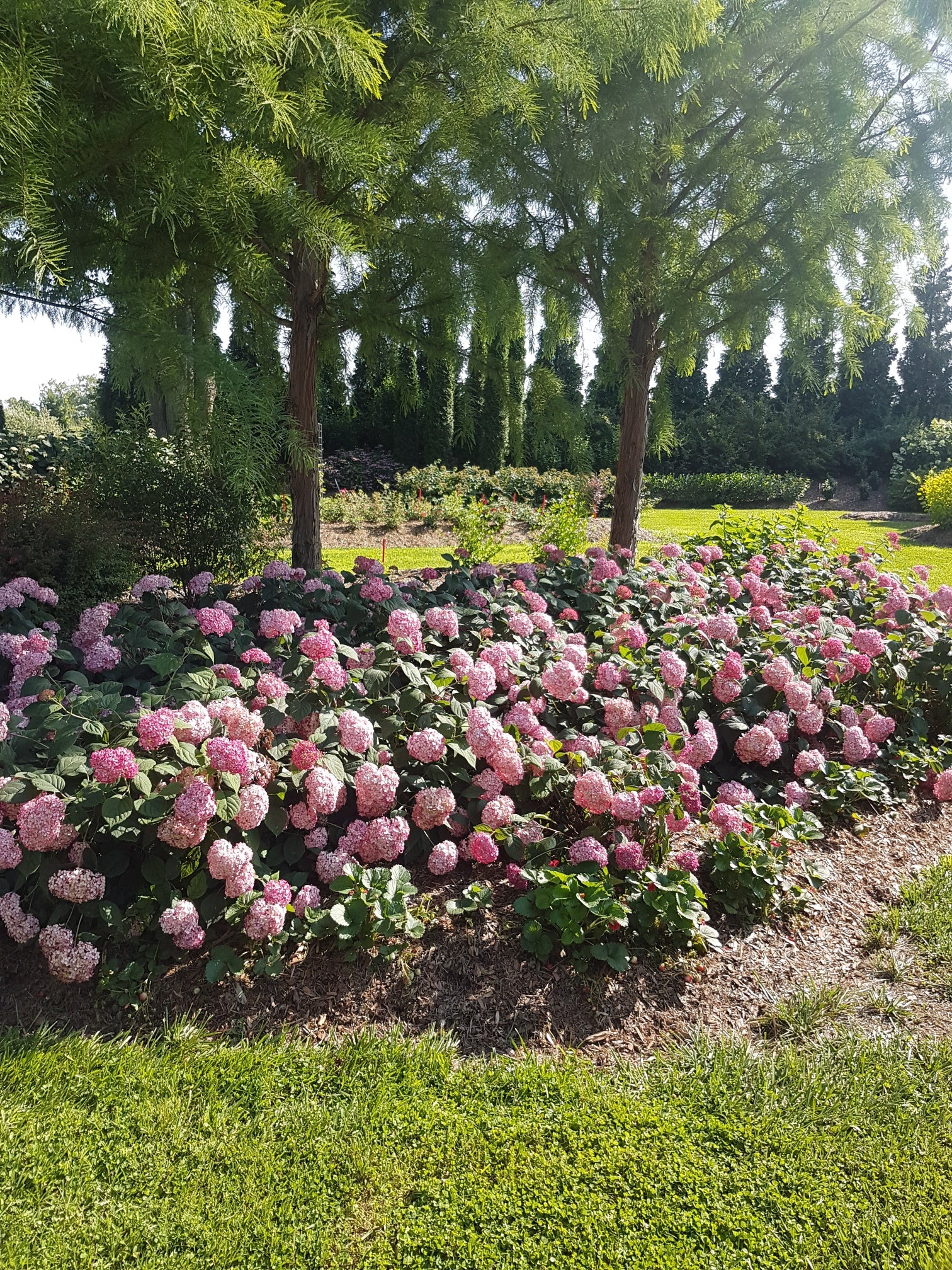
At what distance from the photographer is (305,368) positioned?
4.73 m

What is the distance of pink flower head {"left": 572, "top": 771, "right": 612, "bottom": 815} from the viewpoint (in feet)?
7.70

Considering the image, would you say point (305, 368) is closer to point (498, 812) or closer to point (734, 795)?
point (498, 812)

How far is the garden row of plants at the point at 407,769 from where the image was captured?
207cm

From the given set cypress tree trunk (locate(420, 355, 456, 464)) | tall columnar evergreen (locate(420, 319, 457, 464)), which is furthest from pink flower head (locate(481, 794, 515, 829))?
cypress tree trunk (locate(420, 355, 456, 464))

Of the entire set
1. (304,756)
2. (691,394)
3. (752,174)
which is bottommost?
(304,756)

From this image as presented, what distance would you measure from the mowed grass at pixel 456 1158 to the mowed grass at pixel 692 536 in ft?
14.1

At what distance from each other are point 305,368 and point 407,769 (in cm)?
309

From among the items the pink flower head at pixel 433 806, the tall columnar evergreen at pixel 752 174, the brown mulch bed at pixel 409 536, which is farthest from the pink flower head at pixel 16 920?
the brown mulch bed at pixel 409 536

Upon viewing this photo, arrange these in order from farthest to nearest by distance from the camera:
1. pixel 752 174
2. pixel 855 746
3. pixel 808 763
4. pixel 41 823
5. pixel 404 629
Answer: pixel 752 174
pixel 855 746
pixel 808 763
pixel 404 629
pixel 41 823

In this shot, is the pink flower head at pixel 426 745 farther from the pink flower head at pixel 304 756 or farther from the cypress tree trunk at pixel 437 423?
the cypress tree trunk at pixel 437 423

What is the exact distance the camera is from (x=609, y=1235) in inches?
60.6

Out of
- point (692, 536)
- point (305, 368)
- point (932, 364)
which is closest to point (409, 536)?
point (692, 536)

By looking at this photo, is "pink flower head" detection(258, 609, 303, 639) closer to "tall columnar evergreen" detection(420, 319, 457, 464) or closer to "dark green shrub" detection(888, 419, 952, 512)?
"tall columnar evergreen" detection(420, 319, 457, 464)

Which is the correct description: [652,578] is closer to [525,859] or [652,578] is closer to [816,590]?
[816,590]
